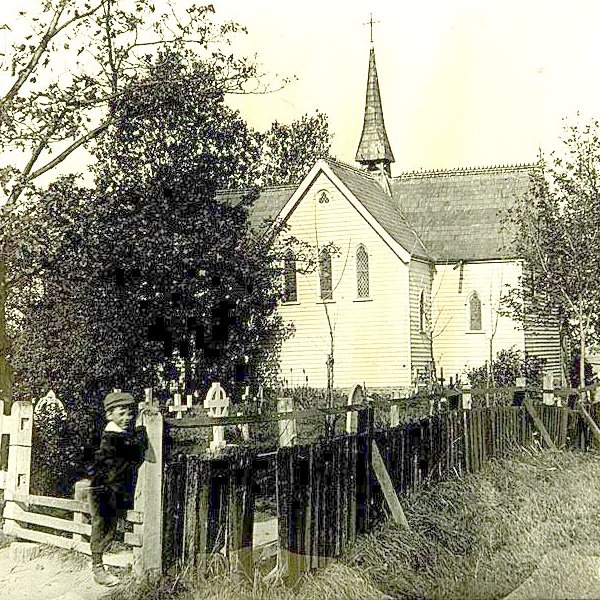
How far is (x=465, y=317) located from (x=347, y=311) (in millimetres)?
4318

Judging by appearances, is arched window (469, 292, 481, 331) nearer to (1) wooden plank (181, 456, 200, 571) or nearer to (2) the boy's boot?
(2) the boy's boot

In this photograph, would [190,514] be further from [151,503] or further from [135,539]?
[135,539]

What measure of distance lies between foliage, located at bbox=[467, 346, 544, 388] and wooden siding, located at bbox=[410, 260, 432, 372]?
167 centimetres

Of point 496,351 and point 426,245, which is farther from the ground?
point 426,245

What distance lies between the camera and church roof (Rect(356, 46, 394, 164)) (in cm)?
3569

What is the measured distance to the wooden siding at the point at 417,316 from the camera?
93.0 feet

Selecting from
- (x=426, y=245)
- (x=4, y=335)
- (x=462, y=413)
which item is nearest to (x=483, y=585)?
(x=462, y=413)

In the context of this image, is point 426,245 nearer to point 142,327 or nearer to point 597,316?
point 597,316

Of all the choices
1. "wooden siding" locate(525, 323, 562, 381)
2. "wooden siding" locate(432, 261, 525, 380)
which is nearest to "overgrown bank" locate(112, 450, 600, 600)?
"wooden siding" locate(432, 261, 525, 380)

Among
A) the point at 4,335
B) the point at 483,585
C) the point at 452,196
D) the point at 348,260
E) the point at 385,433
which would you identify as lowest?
the point at 483,585

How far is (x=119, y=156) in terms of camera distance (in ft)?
59.7

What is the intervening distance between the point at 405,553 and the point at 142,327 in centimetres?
1057

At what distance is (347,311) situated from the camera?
1144 inches

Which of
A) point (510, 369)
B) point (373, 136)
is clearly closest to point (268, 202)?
point (373, 136)
